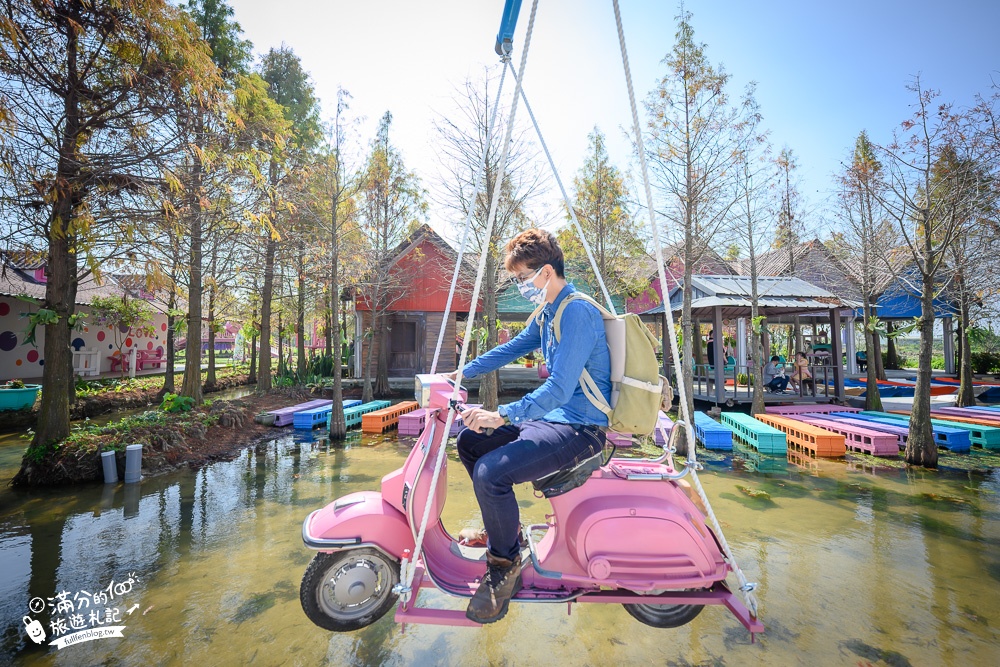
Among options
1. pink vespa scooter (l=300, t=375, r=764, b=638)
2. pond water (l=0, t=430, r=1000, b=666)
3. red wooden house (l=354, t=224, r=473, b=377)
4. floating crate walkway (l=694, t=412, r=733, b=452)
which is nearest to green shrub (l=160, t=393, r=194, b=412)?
pond water (l=0, t=430, r=1000, b=666)

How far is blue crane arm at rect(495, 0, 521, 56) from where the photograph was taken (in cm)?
291

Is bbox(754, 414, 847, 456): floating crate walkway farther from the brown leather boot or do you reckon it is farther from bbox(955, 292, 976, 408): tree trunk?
the brown leather boot

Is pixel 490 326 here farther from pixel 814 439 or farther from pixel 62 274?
pixel 62 274

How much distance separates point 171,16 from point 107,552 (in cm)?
756

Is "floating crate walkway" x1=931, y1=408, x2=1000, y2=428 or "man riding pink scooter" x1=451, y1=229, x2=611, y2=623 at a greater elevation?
"man riding pink scooter" x1=451, y1=229, x2=611, y2=623

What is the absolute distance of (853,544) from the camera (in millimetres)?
5164

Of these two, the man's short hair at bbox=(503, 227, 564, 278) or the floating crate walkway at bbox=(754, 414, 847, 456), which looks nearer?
the man's short hair at bbox=(503, 227, 564, 278)

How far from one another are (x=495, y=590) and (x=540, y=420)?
0.93 meters

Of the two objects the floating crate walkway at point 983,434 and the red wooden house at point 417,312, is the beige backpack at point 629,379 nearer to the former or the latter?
the floating crate walkway at point 983,434

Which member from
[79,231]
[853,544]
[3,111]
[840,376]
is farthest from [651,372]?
[840,376]

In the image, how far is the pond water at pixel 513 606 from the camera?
10.9 feet

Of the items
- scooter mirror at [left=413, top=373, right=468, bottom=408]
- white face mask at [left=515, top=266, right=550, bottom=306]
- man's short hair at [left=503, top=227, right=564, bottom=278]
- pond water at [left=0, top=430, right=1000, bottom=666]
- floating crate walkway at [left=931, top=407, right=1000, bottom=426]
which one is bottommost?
pond water at [left=0, top=430, right=1000, bottom=666]

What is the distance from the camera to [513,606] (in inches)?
163

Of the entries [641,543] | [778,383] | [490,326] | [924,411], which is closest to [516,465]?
[641,543]
